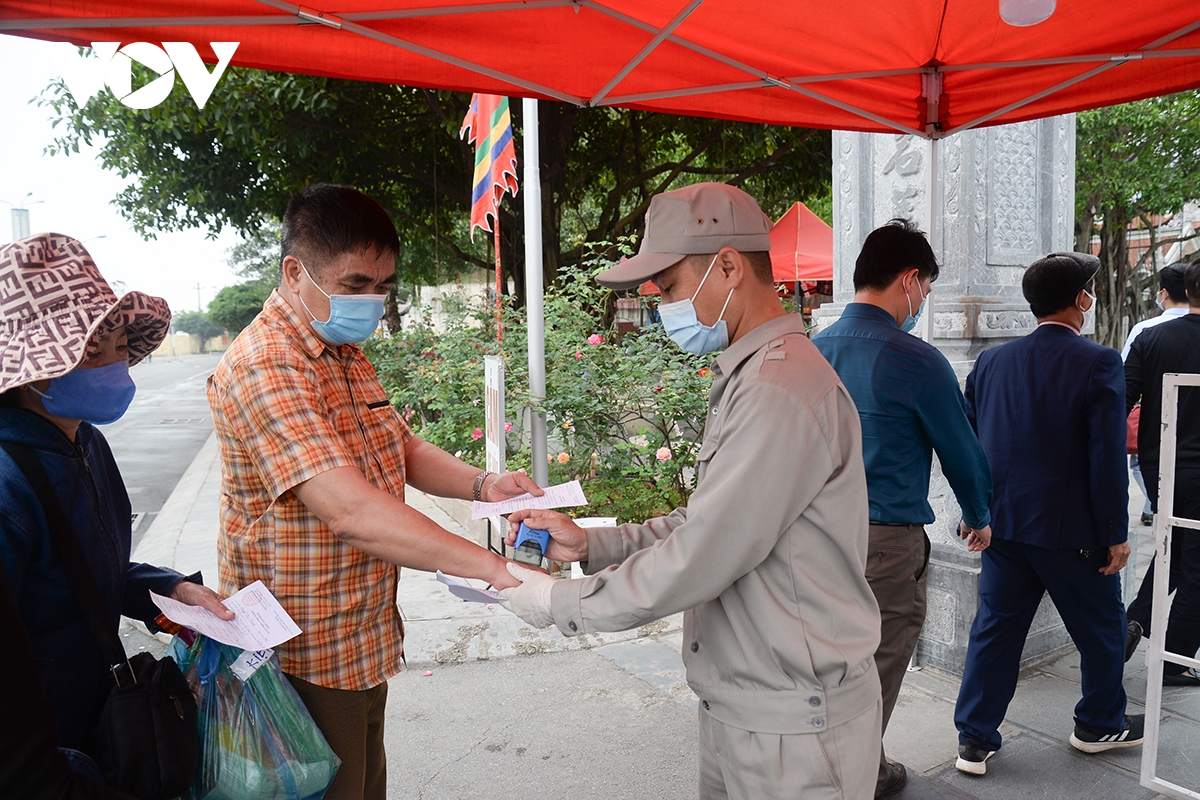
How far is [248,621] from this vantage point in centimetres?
172

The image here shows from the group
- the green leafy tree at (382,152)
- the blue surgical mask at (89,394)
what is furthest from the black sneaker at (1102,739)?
the green leafy tree at (382,152)

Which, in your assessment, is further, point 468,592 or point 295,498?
point 468,592

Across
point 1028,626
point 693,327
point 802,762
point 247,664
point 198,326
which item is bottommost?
point 1028,626

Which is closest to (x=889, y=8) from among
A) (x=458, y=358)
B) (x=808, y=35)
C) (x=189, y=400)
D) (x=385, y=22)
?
(x=808, y=35)

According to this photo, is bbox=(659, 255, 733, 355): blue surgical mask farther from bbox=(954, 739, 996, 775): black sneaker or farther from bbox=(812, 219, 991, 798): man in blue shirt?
bbox=(954, 739, 996, 775): black sneaker

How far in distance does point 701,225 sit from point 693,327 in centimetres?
22

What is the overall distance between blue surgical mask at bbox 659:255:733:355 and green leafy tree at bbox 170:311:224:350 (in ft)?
342

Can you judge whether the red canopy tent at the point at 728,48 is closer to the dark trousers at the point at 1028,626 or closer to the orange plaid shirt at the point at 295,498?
the orange plaid shirt at the point at 295,498

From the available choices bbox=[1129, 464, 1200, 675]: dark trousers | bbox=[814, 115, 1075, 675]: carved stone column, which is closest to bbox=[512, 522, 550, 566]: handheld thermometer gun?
bbox=[814, 115, 1075, 675]: carved stone column

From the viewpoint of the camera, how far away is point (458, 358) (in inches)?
294

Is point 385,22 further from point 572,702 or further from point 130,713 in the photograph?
point 572,702

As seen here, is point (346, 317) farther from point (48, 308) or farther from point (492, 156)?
point (492, 156)

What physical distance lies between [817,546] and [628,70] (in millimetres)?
1955

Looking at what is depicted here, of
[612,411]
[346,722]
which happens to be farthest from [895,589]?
[612,411]
